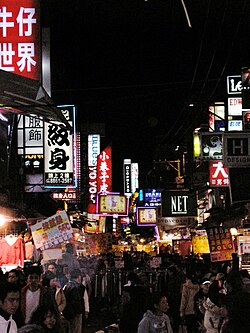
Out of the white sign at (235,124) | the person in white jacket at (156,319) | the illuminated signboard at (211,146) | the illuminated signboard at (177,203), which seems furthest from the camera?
the illuminated signboard at (177,203)

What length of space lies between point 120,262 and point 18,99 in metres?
16.7

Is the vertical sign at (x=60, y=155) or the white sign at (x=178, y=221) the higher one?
the vertical sign at (x=60, y=155)

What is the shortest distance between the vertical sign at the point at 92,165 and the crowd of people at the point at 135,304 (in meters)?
24.2

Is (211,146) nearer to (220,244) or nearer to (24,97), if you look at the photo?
(220,244)

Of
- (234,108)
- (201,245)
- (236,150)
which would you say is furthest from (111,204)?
(236,150)

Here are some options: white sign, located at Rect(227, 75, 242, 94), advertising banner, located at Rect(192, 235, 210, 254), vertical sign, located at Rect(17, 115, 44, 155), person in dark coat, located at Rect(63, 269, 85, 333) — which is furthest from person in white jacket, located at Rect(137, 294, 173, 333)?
advertising banner, located at Rect(192, 235, 210, 254)

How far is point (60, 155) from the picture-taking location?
25.5 metres

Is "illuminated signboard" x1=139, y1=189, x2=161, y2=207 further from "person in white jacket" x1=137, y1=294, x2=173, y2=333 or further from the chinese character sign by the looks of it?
"person in white jacket" x1=137, y1=294, x2=173, y2=333

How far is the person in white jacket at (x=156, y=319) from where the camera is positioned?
959 centimetres

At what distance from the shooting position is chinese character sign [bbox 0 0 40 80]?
14.6 metres

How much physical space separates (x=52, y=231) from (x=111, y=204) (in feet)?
86.2

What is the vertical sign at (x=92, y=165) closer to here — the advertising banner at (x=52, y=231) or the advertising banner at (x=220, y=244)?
the advertising banner at (x=220, y=244)

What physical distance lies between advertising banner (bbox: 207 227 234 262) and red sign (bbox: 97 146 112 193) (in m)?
20.9

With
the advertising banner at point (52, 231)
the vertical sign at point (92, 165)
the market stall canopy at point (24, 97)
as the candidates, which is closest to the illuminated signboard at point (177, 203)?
the vertical sign at point (92, 165)
